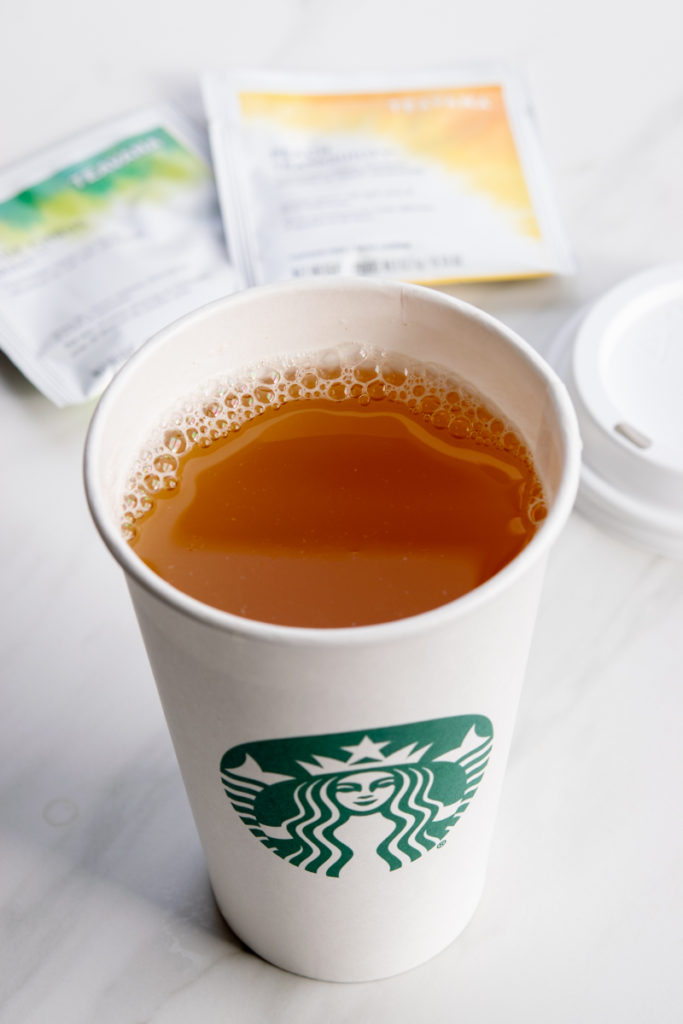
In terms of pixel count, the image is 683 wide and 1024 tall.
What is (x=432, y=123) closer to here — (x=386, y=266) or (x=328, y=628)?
(x=386, y=266)

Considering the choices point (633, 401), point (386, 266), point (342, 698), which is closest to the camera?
point (342, 698)

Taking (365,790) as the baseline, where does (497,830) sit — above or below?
below

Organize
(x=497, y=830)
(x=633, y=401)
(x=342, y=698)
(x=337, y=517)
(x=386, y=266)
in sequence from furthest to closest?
(x=386, y=266) → (x=633, y=401) → (x=497, y=830) → (x=337, y=517) → (x=342, y=698)

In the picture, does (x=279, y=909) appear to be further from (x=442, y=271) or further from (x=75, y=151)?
(x=75, y=151)

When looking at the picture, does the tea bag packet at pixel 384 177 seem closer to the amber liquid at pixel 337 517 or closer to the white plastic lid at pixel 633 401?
the white plastic lid at pixel 633 401

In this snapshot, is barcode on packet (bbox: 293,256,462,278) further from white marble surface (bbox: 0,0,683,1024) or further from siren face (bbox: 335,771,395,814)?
siren face (bbox: 335,771,395,814)

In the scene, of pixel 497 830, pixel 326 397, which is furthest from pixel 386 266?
pixel 497 830

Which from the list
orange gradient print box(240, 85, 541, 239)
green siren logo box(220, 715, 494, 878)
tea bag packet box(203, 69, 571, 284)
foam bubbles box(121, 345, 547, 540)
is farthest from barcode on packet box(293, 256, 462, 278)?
green siren logo box(220, 715, 494, 878)

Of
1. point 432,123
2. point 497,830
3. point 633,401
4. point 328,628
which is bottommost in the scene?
point 497,830
